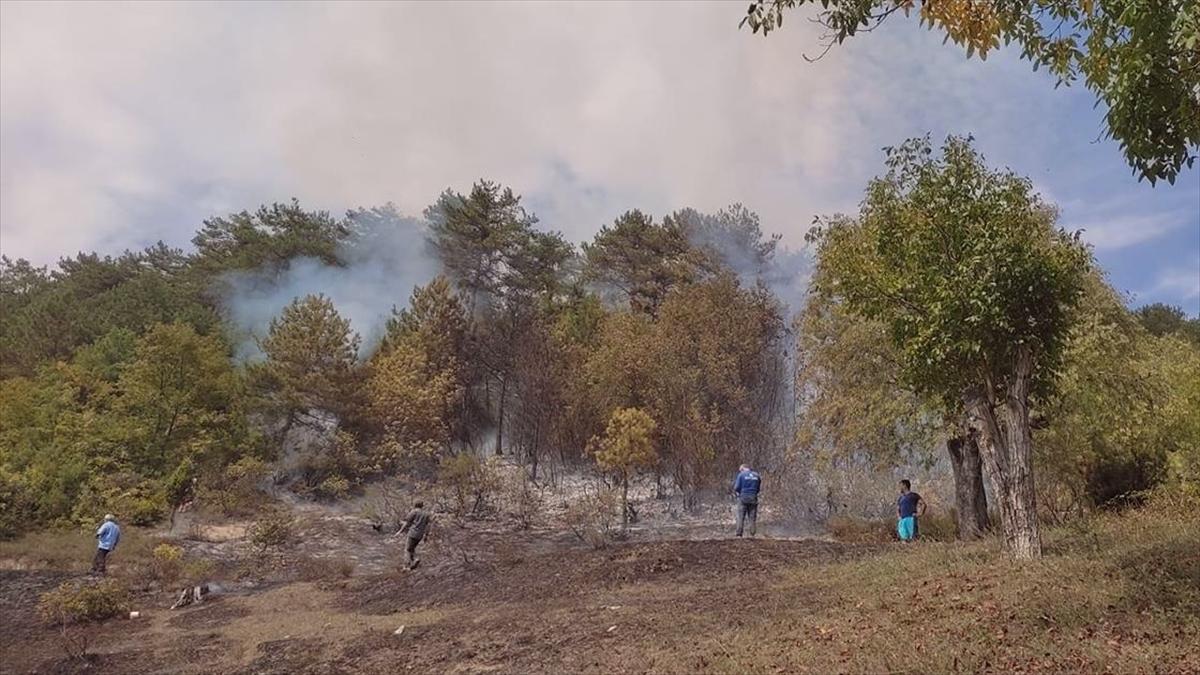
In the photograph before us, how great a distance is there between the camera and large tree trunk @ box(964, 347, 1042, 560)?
939 cm

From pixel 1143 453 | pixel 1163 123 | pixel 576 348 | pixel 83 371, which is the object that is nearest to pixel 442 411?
pixel 576 348

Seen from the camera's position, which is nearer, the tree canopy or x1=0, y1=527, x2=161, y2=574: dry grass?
the tree canopy

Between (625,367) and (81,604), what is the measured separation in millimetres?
22017

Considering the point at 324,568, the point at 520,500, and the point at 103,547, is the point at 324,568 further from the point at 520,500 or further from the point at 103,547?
the point at 520,500

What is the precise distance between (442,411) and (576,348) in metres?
7.14

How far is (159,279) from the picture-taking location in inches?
1706

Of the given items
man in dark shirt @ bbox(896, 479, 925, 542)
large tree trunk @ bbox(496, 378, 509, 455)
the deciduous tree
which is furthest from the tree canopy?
large tree trunk @ bbox(496, 378, 509, 455)

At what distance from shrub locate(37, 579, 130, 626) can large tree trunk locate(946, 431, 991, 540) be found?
17.4 metres

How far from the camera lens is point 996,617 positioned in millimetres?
6992

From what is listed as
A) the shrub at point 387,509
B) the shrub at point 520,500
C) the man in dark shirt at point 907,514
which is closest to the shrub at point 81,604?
the shrub at point 387,509

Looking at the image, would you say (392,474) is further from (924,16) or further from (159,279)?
(924,16)

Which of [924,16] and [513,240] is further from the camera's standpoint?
[513,240]

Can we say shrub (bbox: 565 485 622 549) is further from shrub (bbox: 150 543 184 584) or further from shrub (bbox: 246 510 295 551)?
shrub (bbox: 150 543 184 584)

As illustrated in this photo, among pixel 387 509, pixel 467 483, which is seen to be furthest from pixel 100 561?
pixel 467 483
